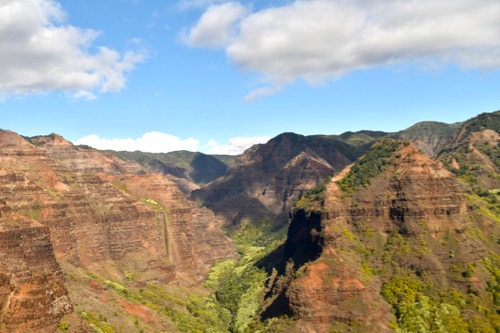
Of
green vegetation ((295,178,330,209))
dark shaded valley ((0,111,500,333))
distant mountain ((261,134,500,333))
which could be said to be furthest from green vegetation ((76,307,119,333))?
green vegetation ((295,178,330,209))

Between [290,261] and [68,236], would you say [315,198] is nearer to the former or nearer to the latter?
[290,261]

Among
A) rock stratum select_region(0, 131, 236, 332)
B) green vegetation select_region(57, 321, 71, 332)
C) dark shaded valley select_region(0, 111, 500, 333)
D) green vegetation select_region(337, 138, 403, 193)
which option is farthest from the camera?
green vegetation select_region(337, 138, 403, 193)

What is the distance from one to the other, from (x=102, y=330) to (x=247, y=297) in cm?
6875

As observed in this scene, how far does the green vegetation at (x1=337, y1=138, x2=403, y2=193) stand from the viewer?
153 meters

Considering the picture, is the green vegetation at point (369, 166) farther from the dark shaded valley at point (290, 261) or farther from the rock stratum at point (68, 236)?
the rock stratum at point (68, 236)

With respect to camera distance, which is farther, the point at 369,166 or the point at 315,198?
the point at 315,198

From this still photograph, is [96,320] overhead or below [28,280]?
below

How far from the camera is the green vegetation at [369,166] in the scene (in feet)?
503

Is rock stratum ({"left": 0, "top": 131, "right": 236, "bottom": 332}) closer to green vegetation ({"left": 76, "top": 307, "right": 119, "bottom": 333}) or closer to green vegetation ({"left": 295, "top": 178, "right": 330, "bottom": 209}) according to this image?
green vegetation ({"left": 76, "top": 307, "right": 119, "bottom": 333})

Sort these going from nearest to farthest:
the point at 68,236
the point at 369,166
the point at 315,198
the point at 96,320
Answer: the point at 96,320
the point at 68,236
the point at 369,166
the point at 315,198

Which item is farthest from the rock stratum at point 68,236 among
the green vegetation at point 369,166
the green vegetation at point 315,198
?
the green vegetation at point 369,166

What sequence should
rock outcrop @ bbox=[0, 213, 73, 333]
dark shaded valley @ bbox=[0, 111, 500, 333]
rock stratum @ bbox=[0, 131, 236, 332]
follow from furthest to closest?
dark shaded valley @ bbox=[0, 111, 500, 333] < rock stratum @ bbox=[0, 131, 236, 332] < rock outcrop @ bbox=[0, 213, 73, 333]

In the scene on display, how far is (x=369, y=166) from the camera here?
15912 cm

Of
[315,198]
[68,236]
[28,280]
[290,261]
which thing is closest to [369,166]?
[315,198]
